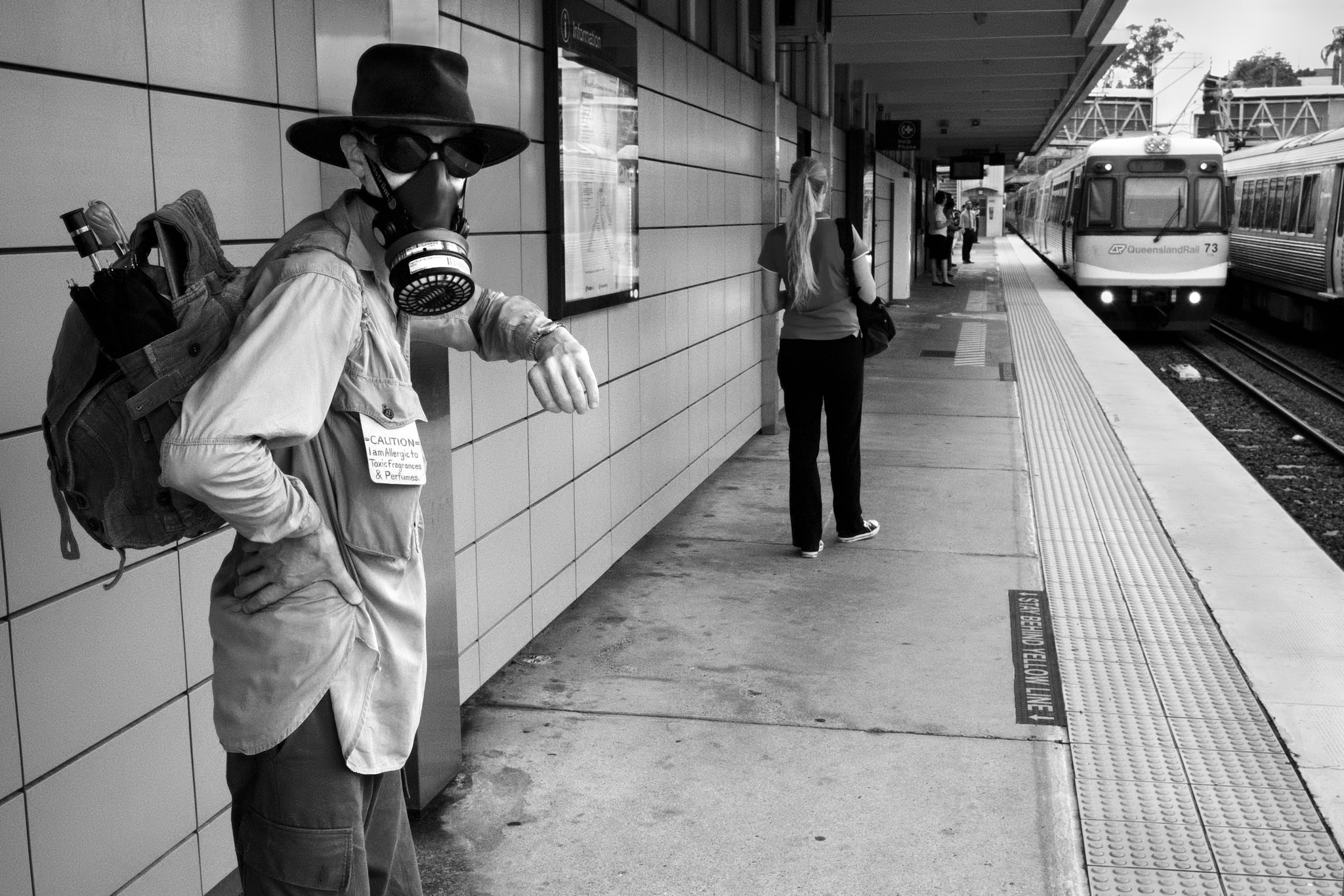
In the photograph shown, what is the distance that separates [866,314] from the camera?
6.01 metres

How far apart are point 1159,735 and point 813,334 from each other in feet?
8.19

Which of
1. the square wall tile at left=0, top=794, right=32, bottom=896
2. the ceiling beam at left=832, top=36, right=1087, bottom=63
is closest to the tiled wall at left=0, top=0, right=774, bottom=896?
the square wall tile at left=0, top=794, right=32, bottom=896

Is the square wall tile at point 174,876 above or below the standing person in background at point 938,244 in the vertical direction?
below

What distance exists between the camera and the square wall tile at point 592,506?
5523 millimetres

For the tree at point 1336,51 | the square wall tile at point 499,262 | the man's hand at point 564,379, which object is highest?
the tree at point 1336,51

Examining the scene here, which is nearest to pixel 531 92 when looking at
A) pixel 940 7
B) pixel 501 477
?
pixel 501 477

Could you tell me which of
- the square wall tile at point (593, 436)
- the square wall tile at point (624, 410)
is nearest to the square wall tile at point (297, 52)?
the square wall tile at point (593, 436)

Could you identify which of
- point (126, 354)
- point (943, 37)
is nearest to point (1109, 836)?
point (126, 354)

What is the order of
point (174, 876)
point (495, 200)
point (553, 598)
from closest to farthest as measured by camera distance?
point (174, 876), point (495, 200), point (553, 598)

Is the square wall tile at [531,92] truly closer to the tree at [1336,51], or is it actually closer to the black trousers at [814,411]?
the black trousers at [814,411]

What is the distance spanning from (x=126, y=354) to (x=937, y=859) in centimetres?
238

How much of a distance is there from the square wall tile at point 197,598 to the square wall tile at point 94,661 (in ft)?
0.08

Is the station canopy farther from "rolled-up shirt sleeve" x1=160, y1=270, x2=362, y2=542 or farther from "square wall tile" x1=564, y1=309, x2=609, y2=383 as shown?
"rolled-up shirt sleeve" x1=160, y1=270, x2=362, y2=542

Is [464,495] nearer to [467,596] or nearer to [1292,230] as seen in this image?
[467,596]
